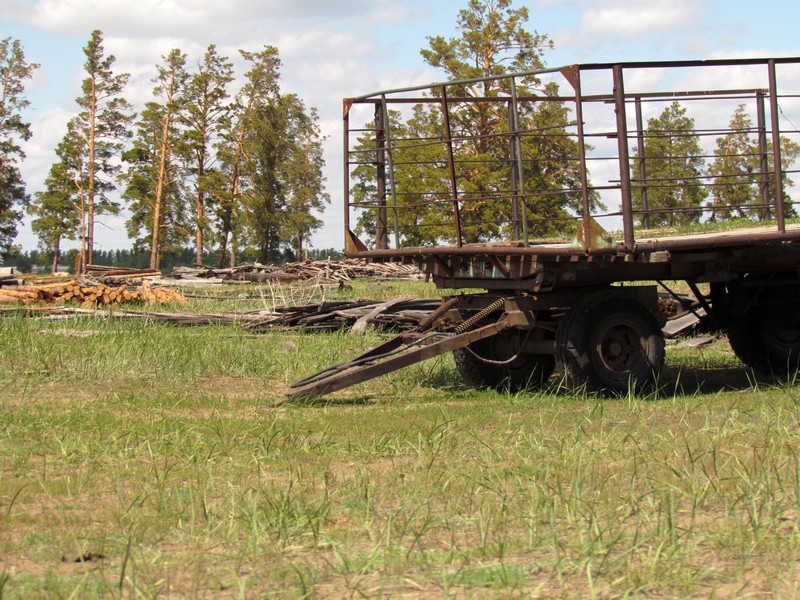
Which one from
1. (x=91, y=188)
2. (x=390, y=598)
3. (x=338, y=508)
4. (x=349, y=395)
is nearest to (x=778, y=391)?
(x=349, y=395)

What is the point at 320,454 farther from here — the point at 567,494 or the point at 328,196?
the point at 328,196

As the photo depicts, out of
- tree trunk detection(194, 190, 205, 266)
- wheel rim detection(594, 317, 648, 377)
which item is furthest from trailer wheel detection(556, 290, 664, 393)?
tree trunk detection(194, 190, 205, 266)

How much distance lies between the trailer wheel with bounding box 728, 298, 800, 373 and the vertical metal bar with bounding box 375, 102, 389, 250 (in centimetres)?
376

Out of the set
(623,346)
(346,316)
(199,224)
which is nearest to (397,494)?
(623,346)

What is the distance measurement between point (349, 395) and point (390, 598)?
19.5ft

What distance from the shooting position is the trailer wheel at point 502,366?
10.4 metres

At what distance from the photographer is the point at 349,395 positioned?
9969mm

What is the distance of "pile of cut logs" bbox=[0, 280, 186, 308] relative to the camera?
70.6 feet

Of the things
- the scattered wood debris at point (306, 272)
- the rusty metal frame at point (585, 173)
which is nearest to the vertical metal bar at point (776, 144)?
the rusty metal frame at point (585, 173)

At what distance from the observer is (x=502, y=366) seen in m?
10.4

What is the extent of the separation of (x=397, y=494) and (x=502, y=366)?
496cm

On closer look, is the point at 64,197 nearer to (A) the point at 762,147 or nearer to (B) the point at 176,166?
(B) the point at 176,166

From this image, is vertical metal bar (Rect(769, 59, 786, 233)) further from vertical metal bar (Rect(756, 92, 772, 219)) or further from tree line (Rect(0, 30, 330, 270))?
tree line (Rect(0, 30, 330, 270))

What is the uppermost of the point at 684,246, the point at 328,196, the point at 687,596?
the point at 328,196
